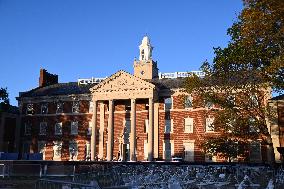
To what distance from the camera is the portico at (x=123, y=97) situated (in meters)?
51.5

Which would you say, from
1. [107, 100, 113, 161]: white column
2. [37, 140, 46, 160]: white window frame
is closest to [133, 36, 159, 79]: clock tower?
[107, 100, 113, 161]: white column

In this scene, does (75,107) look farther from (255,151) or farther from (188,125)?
(255,151)

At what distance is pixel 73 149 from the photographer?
57688 millimetres

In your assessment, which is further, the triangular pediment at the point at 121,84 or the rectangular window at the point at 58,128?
the rectangular window at the point at 58,128

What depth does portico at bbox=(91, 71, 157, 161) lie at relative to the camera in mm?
51500

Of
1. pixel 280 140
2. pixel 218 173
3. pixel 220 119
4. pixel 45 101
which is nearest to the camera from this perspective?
pixel 218 173

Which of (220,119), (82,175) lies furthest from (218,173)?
(82,175)

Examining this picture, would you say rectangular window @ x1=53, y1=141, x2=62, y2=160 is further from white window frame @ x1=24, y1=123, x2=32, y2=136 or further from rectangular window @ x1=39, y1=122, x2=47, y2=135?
white window frame @ x1=24, y1=123, x2=32, y2=136

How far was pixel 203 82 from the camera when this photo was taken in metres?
35.4

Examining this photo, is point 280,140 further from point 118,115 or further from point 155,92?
point 118,115

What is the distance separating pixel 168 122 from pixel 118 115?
24.7ft

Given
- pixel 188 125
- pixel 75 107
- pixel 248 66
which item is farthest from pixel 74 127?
pixel 248 66

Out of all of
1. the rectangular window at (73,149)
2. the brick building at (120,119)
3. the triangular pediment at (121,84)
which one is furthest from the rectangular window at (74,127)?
the triangular pediment at (121,84)

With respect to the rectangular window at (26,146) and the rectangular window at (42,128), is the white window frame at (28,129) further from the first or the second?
the rectangular window at (42,128)
